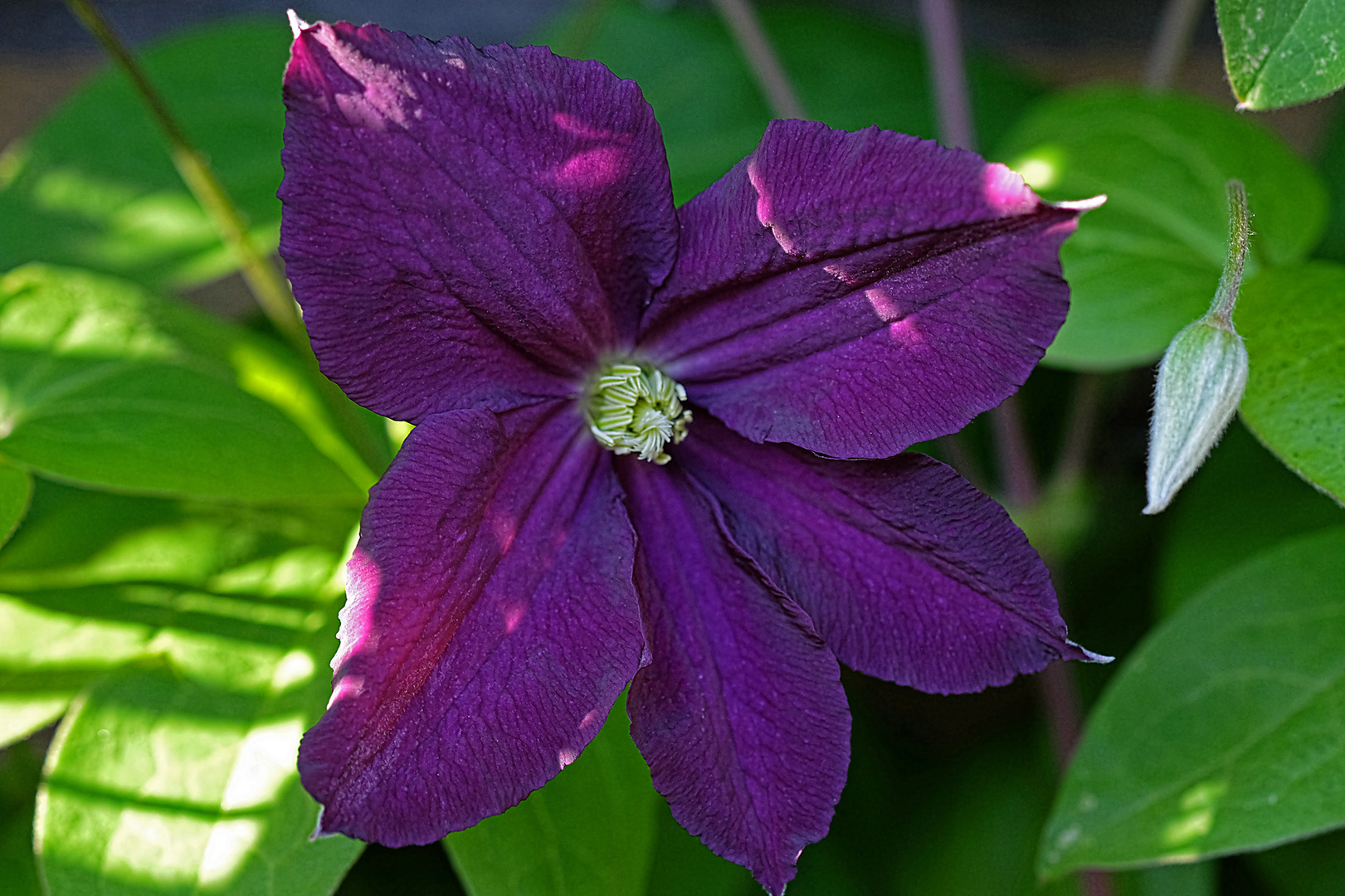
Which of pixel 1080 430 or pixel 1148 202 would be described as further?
pixel 1080 430

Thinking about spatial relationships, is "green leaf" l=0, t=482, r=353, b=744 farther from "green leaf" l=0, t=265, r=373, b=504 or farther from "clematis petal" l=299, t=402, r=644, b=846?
"clematis petal" l=299, t=402, r=644, b=846

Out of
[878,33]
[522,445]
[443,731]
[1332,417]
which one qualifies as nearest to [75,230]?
[522,445]

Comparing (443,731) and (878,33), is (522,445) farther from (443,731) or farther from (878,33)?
(878,33)

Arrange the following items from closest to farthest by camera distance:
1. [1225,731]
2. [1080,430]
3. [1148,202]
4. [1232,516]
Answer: [1225,731], [1148,202], [1232,516], [1080,430]

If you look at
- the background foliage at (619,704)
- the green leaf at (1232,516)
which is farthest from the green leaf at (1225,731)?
the green leaf at (1232,516)

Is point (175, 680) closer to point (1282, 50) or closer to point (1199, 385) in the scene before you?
point (1199, 385)

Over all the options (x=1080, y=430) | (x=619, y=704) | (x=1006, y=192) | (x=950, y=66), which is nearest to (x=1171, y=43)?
(x=950, y=66)
